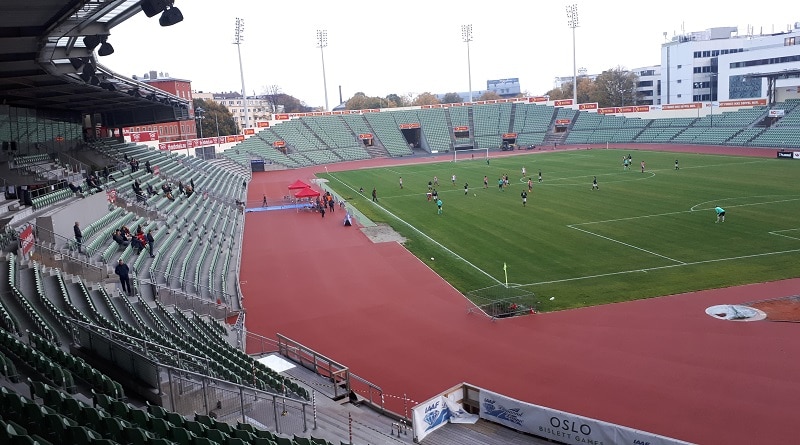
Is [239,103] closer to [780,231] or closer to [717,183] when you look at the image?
[717,183]

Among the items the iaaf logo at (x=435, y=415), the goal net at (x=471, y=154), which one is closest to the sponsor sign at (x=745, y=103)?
the goal net at (x=471, y=154)

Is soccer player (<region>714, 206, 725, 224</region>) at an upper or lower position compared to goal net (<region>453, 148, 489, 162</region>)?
lower

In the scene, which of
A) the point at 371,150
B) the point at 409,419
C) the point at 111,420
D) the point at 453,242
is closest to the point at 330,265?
the point at 453,242

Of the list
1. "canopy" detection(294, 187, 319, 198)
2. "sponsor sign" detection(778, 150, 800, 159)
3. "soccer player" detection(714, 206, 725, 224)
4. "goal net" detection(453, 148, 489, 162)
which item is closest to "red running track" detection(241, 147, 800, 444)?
"soccer player" detection(714, 206, 725, 224)

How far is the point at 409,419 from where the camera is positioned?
14.2m

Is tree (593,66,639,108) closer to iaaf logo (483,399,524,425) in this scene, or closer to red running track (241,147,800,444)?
red running track (241,147,800,444)

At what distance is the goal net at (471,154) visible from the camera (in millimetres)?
81500

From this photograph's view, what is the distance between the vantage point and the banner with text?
11500mm

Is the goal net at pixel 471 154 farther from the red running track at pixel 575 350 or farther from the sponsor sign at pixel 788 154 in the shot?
the red running track at pixel 575 350

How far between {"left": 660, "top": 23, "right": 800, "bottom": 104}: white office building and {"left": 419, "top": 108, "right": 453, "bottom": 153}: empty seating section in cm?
4137

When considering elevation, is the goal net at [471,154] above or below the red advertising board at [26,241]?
below

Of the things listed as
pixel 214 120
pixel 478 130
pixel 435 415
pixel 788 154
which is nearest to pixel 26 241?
pixel 435 415

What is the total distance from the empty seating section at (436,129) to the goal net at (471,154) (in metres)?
2.82

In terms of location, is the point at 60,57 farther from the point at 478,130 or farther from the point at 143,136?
the point at 478,130
